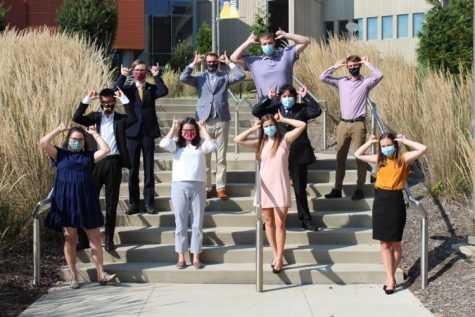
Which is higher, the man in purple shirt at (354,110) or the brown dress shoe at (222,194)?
the man in purple shirt at (354,110)

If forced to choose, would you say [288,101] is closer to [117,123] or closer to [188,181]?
[188,181]

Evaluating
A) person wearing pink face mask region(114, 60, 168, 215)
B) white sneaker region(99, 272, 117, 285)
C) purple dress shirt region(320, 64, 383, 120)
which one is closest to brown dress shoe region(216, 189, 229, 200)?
person wearing pink face mask region(114, 60, 168, 215)

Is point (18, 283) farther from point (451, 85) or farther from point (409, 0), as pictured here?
point (409, 0)

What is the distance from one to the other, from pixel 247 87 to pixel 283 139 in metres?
10.9

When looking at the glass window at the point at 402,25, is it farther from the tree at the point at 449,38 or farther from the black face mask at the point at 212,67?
the black face mask at the point at 212,67

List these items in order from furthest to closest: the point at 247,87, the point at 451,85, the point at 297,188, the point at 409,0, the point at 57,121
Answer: the point at 409,0
the point at 247,87
the point at 451,85
the point at 57,121
the point at 297,188

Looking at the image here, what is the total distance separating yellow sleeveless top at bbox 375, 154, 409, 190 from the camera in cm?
727

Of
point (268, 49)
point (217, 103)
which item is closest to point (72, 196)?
point (217, 103)

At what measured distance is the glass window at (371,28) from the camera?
42.7 meters

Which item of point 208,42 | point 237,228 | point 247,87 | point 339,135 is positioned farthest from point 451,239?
point 208,42

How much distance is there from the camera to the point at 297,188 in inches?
327

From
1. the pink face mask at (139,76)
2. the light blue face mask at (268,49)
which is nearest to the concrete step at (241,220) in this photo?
the pink face mask at (139,76)

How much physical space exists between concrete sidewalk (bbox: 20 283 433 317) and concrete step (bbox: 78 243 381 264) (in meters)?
0.49

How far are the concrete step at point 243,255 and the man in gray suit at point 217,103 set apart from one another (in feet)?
3.91
